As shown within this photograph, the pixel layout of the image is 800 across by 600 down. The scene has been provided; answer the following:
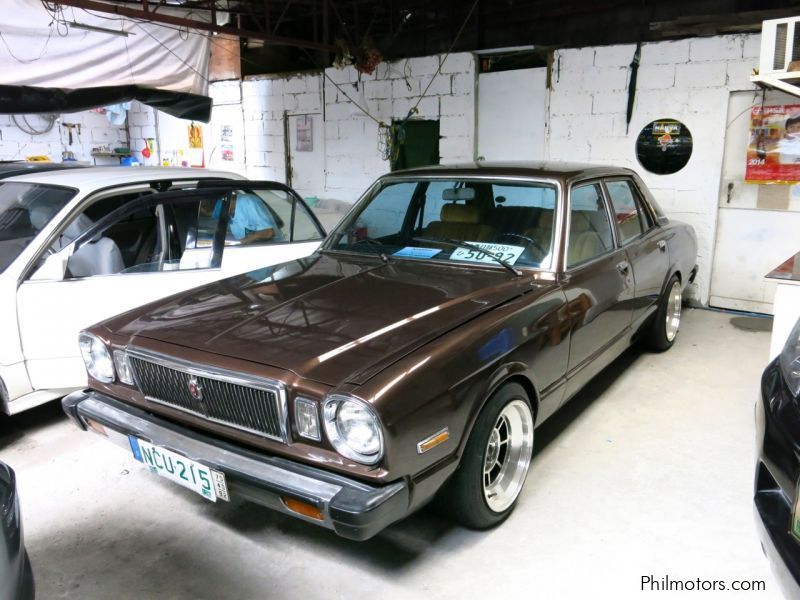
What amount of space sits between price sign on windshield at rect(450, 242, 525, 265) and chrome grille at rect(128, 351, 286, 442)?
137 cm

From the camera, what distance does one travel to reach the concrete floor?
2.30 metres

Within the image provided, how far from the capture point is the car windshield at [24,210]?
11.9ft

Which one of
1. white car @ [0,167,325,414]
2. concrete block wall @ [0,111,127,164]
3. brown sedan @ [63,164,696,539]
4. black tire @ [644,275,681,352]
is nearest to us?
brown sedan @ [63,164,696,539]

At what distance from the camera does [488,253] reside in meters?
3.05

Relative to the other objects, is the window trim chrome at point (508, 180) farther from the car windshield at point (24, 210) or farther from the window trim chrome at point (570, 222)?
the car windshield at point (24, 210)

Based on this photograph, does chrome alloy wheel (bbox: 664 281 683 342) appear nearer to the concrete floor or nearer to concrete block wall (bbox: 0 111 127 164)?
the concrete floor

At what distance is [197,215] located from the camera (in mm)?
3949

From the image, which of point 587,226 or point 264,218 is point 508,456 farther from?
point 264,218

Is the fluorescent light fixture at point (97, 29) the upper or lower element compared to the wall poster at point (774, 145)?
upper

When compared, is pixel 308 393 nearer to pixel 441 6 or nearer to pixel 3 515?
pixel 3 515

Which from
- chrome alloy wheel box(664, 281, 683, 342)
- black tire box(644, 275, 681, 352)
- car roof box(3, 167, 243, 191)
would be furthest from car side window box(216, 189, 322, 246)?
chrome alloy wheel box(664, 281, 683, 342)

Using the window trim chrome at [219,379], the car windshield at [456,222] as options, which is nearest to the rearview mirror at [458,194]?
the car windshield at [456,222]

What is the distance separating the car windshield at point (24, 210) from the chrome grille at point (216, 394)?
164cm

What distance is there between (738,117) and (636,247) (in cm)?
277
